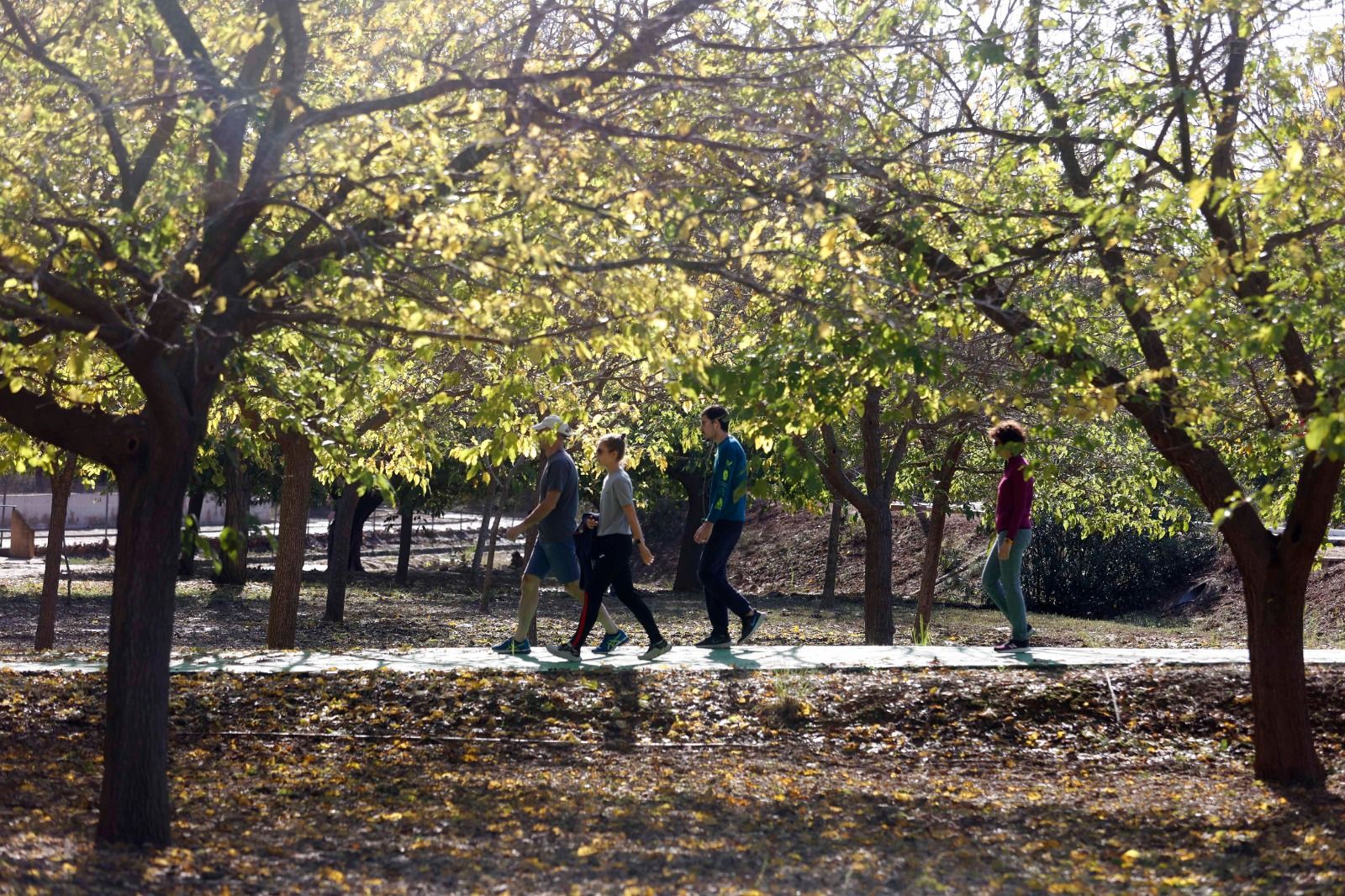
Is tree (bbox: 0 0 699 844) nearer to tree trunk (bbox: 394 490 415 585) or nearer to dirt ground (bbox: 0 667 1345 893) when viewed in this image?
dirt ground (bbox: 0 667 1345 893)

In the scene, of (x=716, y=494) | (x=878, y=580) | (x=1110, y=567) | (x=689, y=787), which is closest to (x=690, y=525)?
(x=1110, y=567)

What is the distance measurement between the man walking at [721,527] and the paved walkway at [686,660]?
254 millimetres

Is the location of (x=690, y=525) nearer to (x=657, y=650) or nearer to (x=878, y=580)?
(x=878, y=580)

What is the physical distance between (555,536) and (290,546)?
491cm

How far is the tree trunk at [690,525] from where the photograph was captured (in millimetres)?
30125

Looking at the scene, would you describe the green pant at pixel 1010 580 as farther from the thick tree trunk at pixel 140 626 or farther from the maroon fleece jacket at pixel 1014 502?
the thick tree trunk at pixel 140 626

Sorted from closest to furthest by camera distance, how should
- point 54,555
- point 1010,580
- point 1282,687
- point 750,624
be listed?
point 1282,687 < point 1010,580 < point 750,624 < point 54,555

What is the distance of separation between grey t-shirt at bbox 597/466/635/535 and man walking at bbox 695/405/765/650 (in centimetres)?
57

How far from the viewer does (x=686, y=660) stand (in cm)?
980

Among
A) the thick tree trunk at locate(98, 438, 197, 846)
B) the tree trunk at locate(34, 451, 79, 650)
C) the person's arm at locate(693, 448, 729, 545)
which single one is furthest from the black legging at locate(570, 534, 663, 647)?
the tree trunk at locate(34, 451, 79, 650)

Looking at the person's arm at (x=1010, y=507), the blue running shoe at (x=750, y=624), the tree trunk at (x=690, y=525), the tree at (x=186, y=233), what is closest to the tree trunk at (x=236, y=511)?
the blue running shoe at (x=750, y=624)

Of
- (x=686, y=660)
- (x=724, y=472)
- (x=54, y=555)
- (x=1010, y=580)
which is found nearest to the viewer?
(x=724, y=472)

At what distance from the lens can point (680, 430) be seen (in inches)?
607

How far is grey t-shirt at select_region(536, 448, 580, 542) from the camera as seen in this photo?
980 cm
